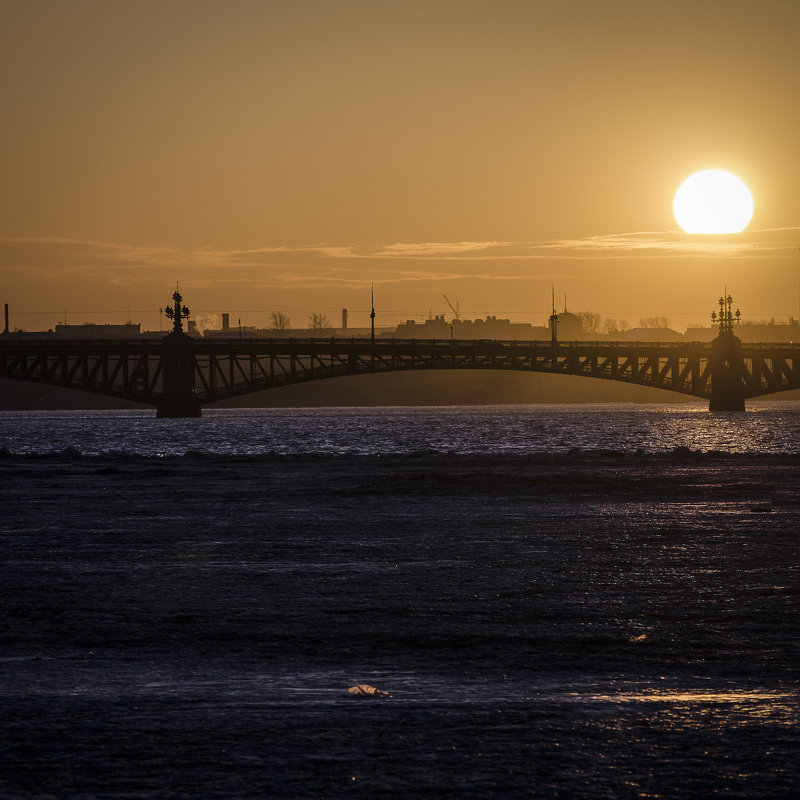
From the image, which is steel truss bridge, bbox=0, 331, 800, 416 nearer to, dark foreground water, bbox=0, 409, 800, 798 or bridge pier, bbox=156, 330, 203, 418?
bridge pier, bbox=156, 330, 203, 418

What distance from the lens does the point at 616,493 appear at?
29.5 meters

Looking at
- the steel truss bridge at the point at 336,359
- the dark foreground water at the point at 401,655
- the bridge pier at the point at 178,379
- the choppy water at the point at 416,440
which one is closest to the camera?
the dark foreground water at the point at 401,655

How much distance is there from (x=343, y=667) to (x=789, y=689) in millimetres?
3074

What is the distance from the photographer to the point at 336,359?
177 meters

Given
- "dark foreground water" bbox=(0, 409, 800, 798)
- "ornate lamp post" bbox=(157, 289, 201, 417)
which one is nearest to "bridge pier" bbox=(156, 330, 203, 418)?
"ornate lamp post" bbox=(157, 289, 201, 417)

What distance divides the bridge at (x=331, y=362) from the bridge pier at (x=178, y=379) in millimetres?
128

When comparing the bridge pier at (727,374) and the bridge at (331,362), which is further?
the bridge pier at (727,374)

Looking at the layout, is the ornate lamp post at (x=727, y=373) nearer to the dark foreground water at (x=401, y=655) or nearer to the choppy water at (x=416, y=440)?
the choppy water at (x=416, y=440)

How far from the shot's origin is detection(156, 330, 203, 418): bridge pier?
567 ft

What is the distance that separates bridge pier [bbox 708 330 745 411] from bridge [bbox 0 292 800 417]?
0.14m

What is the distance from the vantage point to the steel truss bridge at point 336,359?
515ft

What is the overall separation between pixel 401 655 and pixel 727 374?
187 metres

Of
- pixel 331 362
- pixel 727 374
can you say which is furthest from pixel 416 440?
pixel 727 374

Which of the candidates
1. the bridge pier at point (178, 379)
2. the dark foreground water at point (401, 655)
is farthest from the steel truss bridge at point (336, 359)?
the dark foreground water at point (401, 655)
